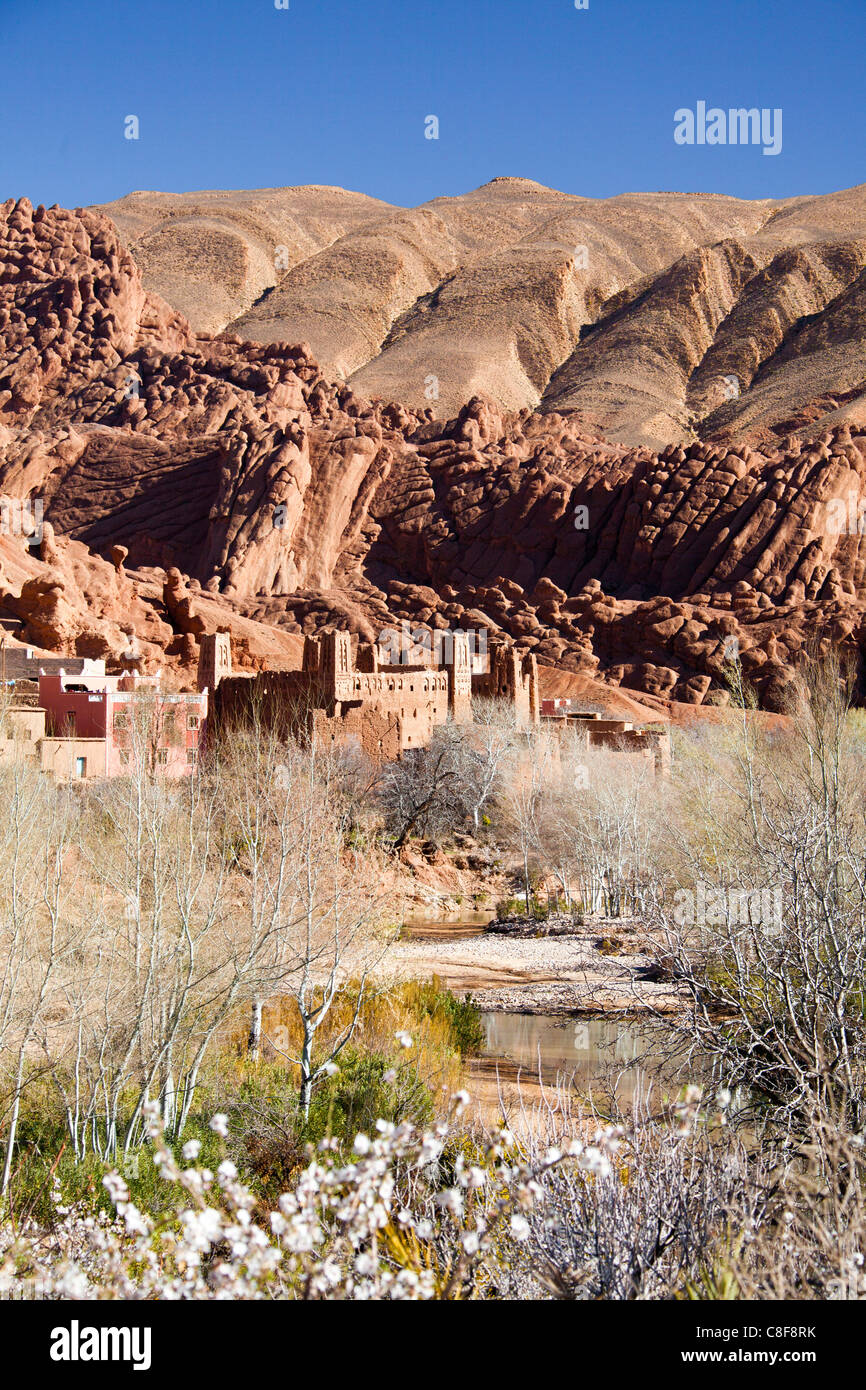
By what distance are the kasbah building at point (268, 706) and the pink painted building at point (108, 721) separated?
4 cm

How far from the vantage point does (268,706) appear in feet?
117

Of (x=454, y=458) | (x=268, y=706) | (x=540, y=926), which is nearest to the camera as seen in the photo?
(x=540, y=926)

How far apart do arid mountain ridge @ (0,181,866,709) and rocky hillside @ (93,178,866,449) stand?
0.53 metres

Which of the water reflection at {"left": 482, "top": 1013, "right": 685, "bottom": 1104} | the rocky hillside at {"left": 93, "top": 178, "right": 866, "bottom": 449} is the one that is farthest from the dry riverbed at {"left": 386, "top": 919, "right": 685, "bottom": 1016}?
the rocky hillside at {"left": 93, "top": 178, "right": 866, "bottom": 449}

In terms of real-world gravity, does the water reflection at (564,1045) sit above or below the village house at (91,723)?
below

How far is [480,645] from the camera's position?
57.1 meters

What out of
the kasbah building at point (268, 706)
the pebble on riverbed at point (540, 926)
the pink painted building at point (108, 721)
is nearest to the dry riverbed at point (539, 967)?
the pebble on riverbed at point (540, 926)

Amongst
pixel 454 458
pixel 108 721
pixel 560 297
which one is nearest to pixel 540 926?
pixel 108 721

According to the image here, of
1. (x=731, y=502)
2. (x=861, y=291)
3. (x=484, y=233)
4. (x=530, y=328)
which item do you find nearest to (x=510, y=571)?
(x=731, y=502)

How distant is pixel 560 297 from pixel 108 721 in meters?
110

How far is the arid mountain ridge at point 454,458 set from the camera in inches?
2389

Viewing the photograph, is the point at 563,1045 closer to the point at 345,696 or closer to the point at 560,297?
the point at 345,696

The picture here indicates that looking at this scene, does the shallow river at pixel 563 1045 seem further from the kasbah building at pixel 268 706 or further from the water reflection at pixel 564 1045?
the kasbah building at pixel 268 706

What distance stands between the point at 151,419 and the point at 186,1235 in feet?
293
